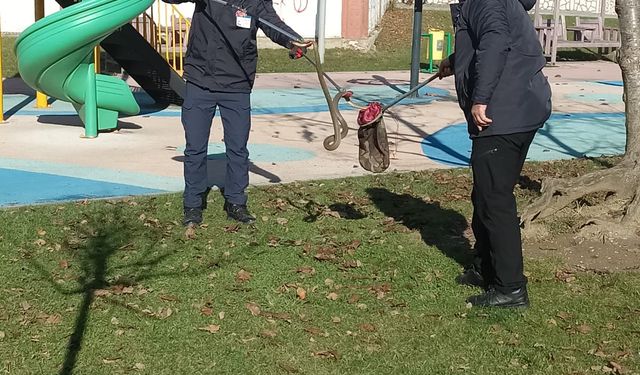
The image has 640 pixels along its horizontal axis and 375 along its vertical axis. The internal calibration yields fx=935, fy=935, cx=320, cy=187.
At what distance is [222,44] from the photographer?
6762 mm

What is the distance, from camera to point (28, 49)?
10.6m

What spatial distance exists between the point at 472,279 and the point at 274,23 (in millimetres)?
2394

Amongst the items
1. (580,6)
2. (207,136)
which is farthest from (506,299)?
(580,6)

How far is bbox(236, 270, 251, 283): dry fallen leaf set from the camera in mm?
5590

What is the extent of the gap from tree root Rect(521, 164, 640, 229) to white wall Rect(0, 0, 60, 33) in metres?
17.8

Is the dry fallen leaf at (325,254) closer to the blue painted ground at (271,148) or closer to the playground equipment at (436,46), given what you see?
the blue painted ground at (271,148)

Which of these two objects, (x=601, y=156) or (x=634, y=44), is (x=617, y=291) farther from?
(x=601, y=156)

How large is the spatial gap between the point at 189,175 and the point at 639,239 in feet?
10.6

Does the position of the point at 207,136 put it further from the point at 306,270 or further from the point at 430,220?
the point at 430,220

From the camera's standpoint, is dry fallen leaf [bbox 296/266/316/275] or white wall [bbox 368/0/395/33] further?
white wall [bbox 368/0/395/33]

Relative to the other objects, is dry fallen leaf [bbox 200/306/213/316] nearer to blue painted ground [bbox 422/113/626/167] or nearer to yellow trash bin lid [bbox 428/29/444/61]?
blue painted ground [bbox 422/113/626/167]

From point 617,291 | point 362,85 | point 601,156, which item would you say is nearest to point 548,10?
point 362,85

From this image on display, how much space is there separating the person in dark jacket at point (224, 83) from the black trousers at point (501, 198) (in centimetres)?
209

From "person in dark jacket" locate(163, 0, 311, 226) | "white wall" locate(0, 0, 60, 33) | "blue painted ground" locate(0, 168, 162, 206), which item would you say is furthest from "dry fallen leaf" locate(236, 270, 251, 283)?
"white wall" locate(0, 0, 60, 33)
